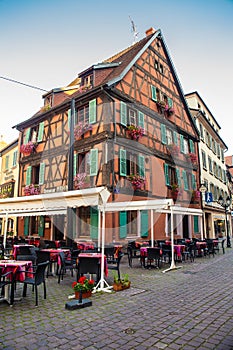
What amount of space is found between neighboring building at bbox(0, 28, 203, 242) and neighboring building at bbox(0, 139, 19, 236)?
1.12m

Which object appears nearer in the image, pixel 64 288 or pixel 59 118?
pixel 64 288

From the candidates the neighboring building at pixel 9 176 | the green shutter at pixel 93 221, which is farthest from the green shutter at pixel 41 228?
the green shutter at pixel 93 221

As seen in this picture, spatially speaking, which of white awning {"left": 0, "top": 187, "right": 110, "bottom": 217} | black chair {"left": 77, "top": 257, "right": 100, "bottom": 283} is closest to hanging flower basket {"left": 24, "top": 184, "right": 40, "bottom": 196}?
white awning {"left": 0, "top": 187, "right": 110, "bottom": 217}

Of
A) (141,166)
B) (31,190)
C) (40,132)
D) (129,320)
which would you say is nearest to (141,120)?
(141,166)

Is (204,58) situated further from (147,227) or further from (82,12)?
(147,227)

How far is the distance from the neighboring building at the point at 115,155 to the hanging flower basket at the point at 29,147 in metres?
0.06

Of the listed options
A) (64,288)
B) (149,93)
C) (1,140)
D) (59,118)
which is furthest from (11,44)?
(1,140)

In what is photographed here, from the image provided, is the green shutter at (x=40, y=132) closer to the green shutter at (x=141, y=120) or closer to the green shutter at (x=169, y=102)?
the green shutter at (x=141, y=120)

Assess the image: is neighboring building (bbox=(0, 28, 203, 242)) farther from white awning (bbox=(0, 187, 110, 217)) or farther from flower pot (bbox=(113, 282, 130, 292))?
flower pot (bbox=(113, 282, 130, 292))

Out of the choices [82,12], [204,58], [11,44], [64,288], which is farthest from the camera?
[64,288]

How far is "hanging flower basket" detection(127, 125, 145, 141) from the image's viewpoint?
13422 mm

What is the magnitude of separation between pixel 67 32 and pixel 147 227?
10229 mm

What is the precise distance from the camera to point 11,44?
5570mm

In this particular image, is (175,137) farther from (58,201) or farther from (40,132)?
(58,201)
